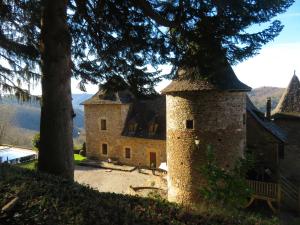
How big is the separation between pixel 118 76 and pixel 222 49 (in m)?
3.25

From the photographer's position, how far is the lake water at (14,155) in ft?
81.7

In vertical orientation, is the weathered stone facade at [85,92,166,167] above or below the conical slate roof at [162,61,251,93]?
below

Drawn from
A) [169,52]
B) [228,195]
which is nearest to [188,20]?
[169,52]

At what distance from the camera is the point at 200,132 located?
41.6 ft

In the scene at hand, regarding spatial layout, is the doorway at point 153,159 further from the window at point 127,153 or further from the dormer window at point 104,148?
the dormer window at point 104,148

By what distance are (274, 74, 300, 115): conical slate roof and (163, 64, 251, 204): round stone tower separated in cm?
642

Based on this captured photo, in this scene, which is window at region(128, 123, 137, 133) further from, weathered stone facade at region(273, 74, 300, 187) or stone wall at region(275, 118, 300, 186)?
stone wall at region(275, 118, 300, 186)

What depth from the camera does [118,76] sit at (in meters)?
8.73

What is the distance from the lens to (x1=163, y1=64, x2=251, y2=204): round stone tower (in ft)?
40.9

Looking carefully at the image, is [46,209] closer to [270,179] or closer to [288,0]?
[288,0]

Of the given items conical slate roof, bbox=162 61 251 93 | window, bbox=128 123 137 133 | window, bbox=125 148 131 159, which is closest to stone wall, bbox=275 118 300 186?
conical slate roof, bbox=162 61 251 93

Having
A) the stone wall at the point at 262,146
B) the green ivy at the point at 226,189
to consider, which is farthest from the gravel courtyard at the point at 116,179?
the green ivy at the point at 226,189

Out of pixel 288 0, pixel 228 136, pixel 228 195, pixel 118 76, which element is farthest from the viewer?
pixel 228 136

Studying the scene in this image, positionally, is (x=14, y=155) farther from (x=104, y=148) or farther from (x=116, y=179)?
(x=116, y=179)
